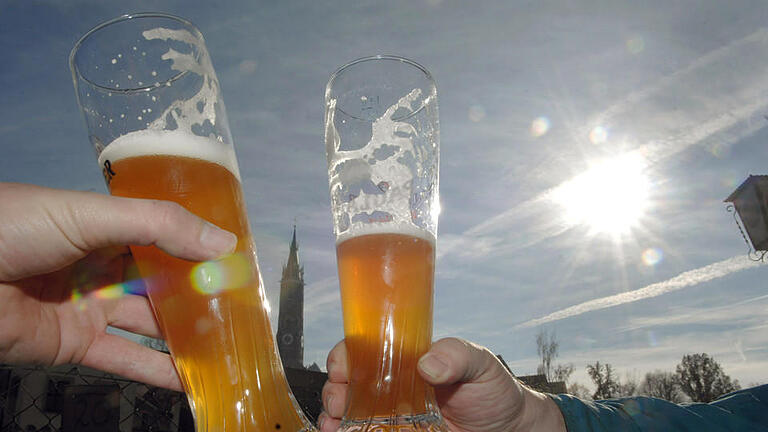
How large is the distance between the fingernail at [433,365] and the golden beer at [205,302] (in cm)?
25

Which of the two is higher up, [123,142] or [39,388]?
[39,388]

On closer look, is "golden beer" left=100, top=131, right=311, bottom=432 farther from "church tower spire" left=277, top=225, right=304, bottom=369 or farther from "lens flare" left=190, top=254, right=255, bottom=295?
"church tower spire" left=277, top=225, right=304, bottom=369

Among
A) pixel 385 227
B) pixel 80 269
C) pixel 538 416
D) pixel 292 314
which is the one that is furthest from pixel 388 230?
pixel 292 314

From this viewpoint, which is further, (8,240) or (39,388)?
(39,388)

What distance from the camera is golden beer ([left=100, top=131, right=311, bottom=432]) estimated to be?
2.85 ft

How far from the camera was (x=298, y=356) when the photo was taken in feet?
191

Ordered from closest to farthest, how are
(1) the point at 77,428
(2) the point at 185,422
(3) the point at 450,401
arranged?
(3) the point at 450,401, (1) the point at 77,428, (2) the point at 185,422

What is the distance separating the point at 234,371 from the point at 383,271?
313 millimetres

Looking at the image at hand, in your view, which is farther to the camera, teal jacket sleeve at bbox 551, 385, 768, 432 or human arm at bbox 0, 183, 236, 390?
teal jacket sleeve at bbox 551, 385, 768, 432

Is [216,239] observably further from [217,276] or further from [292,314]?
[292,314]

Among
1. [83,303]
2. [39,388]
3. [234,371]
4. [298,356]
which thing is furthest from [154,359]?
[298,356]

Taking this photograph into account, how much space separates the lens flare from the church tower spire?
57734mm

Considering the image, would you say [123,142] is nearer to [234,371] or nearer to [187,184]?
[187,184]

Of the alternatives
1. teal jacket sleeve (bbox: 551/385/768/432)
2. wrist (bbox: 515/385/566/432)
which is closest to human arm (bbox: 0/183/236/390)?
wrist (bbox: 515/385/566/432)
